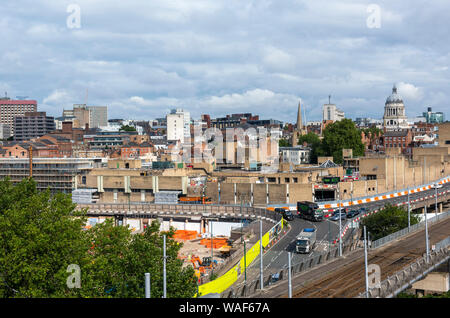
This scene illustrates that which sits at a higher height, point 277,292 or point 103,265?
→ point 103,265

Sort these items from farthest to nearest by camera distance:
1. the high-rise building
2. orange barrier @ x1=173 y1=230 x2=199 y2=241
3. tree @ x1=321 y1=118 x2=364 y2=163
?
the high-rise building
tree @ x1=321 y1=118 x2=364 y2=163
orange barrier @ x1=173 y1=230 x2=199 y2=241

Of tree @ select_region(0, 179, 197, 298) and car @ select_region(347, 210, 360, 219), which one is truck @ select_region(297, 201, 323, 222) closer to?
car @ select_region(347, 210, 360, 219)

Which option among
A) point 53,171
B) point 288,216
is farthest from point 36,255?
point 53,171

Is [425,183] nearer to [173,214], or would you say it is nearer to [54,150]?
[173,214]

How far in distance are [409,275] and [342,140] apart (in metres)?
82.8

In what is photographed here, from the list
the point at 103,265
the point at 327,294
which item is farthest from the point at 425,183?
the point at 103,265

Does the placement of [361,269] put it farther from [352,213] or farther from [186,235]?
[186,235]

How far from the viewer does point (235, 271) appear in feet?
120

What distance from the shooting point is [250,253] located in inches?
1682

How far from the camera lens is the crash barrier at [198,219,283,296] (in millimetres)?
31938

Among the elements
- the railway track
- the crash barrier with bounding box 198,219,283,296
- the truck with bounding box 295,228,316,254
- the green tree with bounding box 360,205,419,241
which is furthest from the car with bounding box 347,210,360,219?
the truck with bounding box 295,228,316,254

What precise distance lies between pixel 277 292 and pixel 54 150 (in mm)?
107798

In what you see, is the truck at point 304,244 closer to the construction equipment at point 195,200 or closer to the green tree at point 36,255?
the green tree at point 36,255

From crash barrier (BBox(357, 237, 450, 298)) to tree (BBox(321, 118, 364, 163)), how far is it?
73610mm
